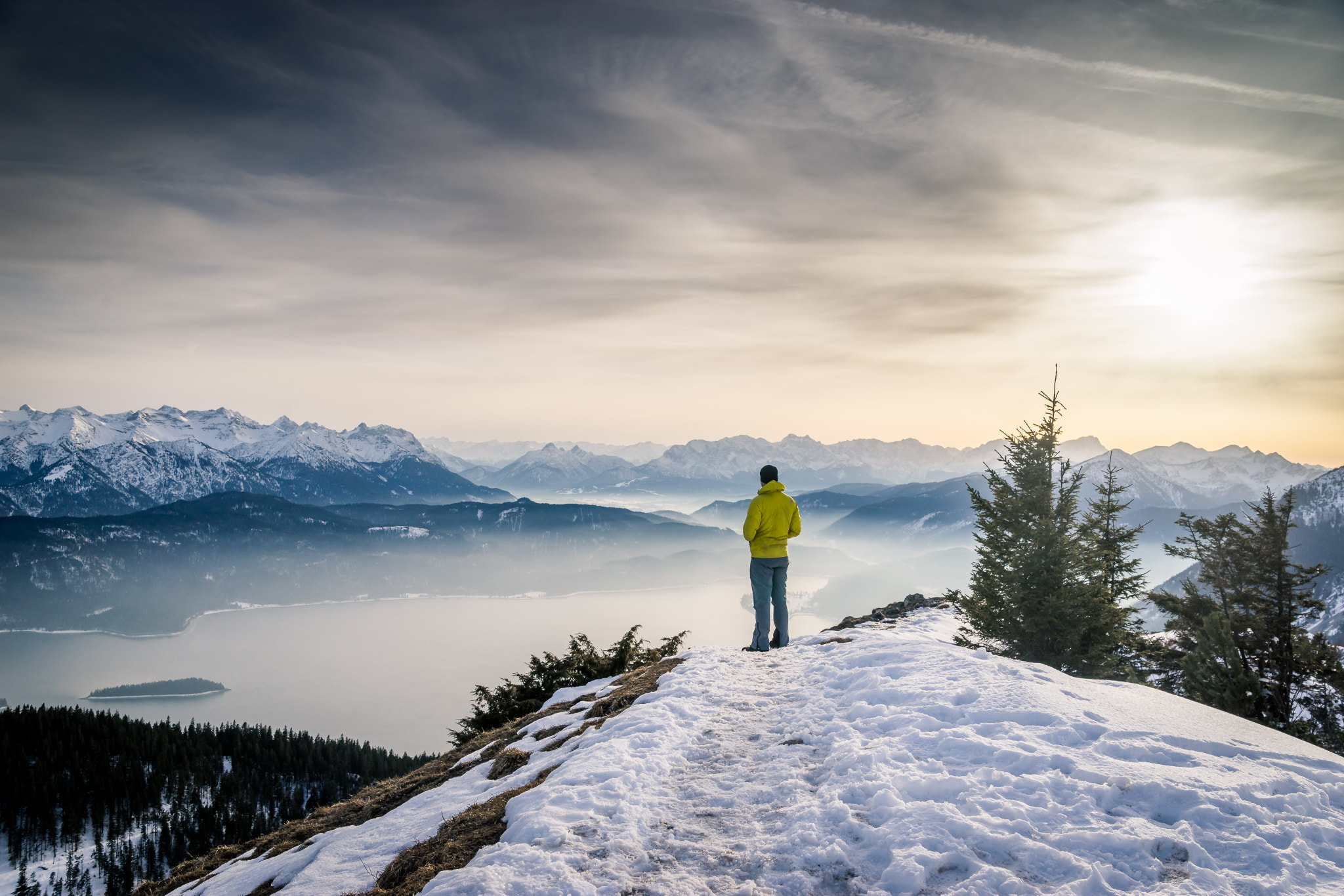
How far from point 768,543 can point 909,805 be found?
9327 millimetres

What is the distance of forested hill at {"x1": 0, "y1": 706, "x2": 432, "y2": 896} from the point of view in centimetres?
11250

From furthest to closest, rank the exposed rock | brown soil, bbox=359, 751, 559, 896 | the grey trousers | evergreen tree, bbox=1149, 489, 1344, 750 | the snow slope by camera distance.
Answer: the exposed rock < evergreen tree, bbox=1149, 489, 1344, 750 < the grey trousers < brown soil, bbox=359, 751, 559, 896 < the snow slope

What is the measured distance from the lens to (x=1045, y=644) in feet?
50.8

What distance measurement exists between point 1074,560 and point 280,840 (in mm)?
18934

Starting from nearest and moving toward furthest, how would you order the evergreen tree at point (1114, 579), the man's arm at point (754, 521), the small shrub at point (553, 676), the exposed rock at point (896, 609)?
1. the man's arm at point (754, 521)
2. the evergreen tree at point (1114, 579)
3. the small shrub at point (553, 676)
4. the exposed rock at point (896, 609)

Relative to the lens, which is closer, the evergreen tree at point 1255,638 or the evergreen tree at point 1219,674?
the evergreen tree at point 1219,674

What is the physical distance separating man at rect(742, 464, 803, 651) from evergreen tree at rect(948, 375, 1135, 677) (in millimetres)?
5326

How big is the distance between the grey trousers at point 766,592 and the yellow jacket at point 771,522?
0.28 m

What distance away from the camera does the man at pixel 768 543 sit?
49.1 feet

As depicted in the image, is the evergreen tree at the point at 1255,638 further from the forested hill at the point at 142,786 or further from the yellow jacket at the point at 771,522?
the forested hill at the point at 142,786

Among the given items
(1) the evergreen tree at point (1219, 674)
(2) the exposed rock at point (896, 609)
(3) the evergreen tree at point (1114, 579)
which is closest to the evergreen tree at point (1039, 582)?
(3) the evergreen tree at point (1114, 579)

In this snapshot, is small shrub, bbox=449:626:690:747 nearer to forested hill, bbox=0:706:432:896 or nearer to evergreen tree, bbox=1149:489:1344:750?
evergreen tree, bbox=1149:489:1344:750

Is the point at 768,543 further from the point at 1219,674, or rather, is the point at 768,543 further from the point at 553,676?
the point at 1219,674

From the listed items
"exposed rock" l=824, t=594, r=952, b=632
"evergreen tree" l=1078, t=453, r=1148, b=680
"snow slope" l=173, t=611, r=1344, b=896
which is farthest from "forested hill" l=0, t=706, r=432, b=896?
"snow slope" l=173, t=611, r=1344, b=896
